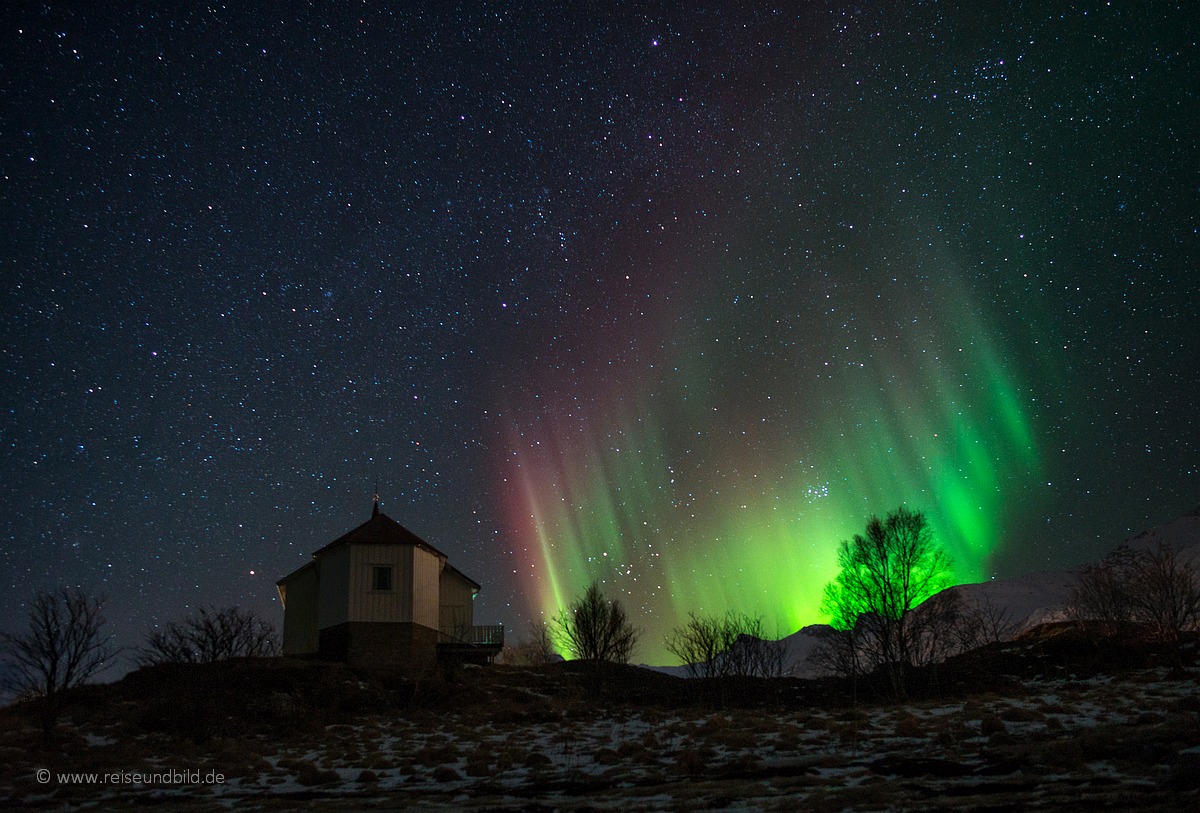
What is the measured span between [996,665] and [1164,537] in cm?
8733

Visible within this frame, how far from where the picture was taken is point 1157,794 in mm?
9312

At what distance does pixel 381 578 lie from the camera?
36219 mm

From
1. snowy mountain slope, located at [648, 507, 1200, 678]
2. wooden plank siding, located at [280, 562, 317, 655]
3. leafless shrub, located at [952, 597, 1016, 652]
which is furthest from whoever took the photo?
snowy mountain slope, located at [648, 507, 1200, 678]

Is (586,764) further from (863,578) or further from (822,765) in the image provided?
(863,578)

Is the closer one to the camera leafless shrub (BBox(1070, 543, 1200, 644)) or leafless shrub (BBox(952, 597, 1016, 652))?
leafless shrub (BBox(1070, 543, 1200, 644))

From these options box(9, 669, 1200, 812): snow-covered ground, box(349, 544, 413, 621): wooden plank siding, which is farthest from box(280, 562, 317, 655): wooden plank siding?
box(9, 669, 1200, 812): snow-covered ground

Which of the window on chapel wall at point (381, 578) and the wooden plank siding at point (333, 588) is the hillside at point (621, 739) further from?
the window on chapel wall at point (381, 578)

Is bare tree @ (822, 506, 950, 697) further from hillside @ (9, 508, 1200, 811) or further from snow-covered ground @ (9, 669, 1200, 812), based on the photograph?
snow-covered ground @ (9, 669, 1200, 812)

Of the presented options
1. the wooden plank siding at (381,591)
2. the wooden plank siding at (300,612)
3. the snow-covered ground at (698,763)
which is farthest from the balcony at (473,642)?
the snow-covered ground at (698,763)

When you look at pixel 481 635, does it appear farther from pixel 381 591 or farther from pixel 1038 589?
pixel 1038 589

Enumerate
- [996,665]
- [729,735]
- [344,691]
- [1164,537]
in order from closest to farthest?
[729,735] < [344,691] < [996,665] < [1164,537]

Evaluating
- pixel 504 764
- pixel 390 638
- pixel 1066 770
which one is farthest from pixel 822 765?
pixel 390 638

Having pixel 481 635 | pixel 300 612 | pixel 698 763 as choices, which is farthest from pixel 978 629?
pixel 698 763

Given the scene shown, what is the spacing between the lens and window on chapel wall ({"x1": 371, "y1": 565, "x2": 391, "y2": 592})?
118 feet
